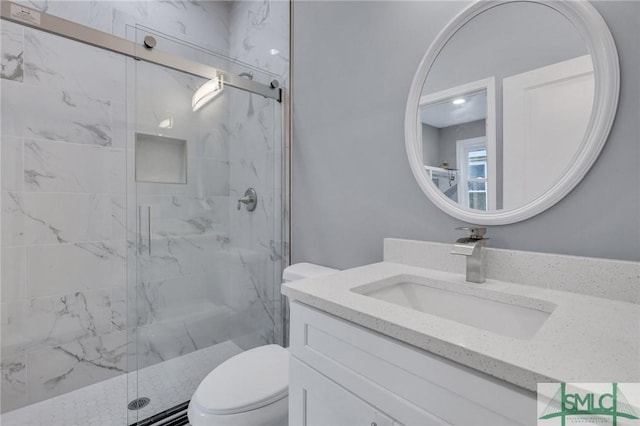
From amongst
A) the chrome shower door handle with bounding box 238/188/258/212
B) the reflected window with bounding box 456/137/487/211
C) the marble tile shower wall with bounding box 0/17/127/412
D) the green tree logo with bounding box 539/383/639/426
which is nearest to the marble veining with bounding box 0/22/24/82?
the marble tile shower wall with bounding box 0/17/127/412

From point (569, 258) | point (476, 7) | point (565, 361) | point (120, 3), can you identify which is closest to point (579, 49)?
point (476, 7)

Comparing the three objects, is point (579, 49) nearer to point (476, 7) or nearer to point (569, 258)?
point (476, 7)

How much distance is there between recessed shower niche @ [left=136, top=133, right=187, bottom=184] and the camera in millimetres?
1490

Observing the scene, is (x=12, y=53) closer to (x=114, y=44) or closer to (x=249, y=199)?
(x=114, y=44)

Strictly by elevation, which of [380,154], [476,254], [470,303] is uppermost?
[380,154]

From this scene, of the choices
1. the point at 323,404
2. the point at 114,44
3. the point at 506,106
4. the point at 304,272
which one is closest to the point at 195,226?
the point at 304,272

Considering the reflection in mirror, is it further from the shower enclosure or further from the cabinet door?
the shower enclosure

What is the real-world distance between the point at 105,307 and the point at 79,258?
33 centimetres

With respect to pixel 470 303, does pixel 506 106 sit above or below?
above

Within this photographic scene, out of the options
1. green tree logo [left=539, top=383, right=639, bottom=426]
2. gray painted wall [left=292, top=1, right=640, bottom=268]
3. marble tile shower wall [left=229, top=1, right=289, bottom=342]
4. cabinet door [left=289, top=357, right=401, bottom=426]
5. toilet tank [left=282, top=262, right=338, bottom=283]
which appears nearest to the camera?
green tree logo [left=539, top=383, right=639, bottom=426]

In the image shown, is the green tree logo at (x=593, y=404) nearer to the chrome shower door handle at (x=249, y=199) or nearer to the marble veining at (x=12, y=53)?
the chrome shower door handle at (x=249, y=199)

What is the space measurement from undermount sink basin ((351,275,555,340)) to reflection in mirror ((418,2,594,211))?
0.31 metres

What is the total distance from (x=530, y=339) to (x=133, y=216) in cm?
172

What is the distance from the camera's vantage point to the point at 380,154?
1.32 m
